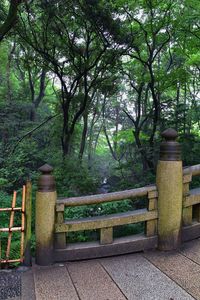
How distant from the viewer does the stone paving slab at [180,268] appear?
10.2 feet

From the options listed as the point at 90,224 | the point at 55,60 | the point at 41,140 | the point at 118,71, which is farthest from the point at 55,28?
the point at 90,224

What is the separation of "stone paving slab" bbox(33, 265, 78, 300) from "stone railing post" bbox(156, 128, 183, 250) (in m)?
1.32

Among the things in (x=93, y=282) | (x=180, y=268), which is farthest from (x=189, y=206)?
(x=93, y=282)

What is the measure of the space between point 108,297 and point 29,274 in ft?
3.65

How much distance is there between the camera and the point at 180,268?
3506 mm


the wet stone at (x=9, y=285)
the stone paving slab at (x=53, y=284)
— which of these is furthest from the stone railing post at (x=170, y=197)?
the wet stone at (x=9, y=285)

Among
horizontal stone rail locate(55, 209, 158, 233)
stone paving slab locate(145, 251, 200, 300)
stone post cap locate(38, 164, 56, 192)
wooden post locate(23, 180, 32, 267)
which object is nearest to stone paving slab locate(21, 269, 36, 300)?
wooden post locate(23, 180, 32, 267)

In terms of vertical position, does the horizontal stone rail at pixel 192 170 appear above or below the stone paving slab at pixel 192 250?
above

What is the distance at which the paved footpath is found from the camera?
3.04 metres

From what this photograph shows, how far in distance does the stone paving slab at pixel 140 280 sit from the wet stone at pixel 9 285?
3.28ft

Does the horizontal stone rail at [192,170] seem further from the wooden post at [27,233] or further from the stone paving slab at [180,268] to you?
the wooden post at [27,233]

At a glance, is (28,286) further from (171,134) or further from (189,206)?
(171,134)

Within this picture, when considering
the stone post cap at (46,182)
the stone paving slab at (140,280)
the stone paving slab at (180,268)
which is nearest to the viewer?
the stone paving slab at (140,280)

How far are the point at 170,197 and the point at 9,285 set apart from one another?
2.14 m
